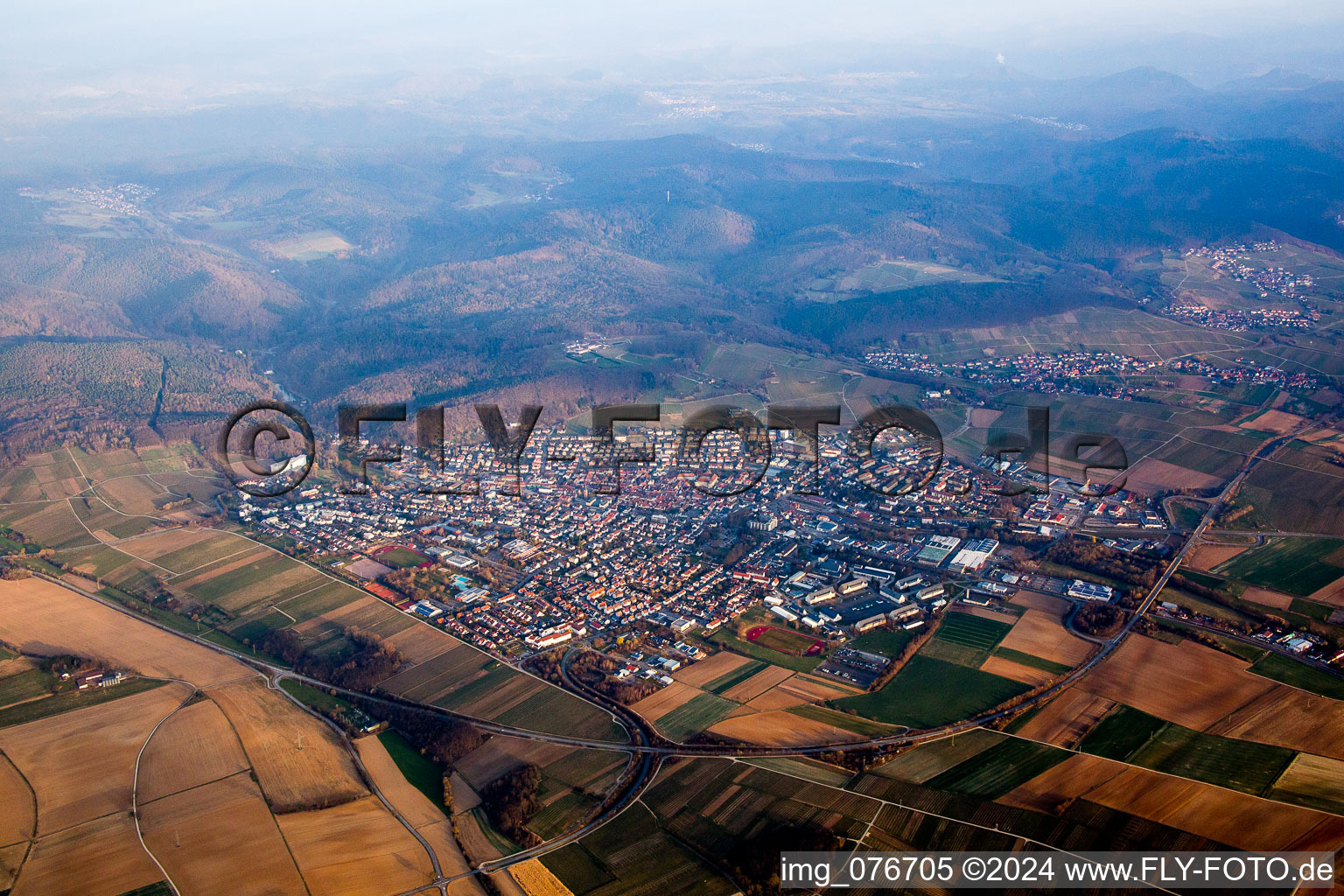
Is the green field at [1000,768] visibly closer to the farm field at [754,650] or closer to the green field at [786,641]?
the farm field at [754,650]

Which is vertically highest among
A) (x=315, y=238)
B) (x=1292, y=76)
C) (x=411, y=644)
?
(x=1292, y=76)

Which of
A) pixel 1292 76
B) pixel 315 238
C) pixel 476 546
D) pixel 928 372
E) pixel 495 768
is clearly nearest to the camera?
pixel 495 768

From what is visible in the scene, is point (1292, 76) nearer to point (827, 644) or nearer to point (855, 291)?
point (855, 291)

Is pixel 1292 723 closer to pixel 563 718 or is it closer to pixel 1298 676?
pixel 1298 676

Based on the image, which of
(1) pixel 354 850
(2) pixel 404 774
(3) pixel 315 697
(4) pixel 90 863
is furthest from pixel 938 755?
(4) pixel 90 863

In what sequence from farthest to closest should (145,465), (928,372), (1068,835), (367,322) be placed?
(367,322)
(928,372)
(145,465)
(1068,835)

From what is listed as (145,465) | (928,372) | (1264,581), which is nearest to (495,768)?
(1264,581)

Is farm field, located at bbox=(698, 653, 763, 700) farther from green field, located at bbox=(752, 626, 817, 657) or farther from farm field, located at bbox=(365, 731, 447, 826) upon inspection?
farm field, located at bbox=(365, 731, 447, 826)

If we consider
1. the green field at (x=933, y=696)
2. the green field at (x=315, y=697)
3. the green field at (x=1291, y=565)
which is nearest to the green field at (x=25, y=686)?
the green field at (x=315, y=697)
